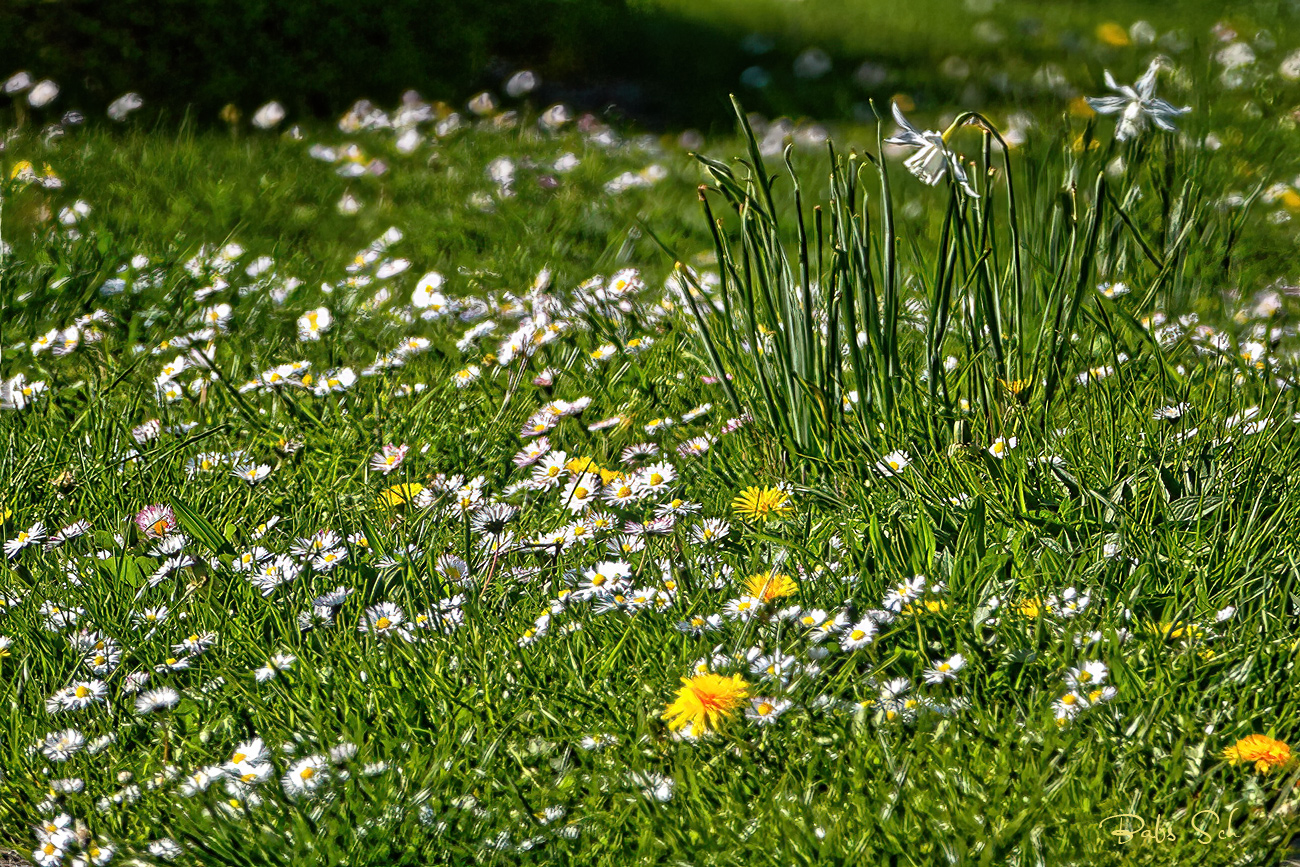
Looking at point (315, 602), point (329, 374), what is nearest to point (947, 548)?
point (315, 602)

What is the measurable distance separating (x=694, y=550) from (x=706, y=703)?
0.45 m

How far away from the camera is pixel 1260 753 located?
63.5 inches

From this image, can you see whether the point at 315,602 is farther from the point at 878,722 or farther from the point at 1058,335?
the point at 1058,335

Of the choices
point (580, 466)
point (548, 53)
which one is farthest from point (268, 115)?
point (580, 466)

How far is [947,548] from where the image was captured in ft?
6.53

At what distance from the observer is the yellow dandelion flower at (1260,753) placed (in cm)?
160

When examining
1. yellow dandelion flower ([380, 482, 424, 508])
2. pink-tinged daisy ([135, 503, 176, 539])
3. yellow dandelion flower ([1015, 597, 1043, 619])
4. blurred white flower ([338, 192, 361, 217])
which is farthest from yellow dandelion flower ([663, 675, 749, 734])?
blurred white flower ([338, 192, 361, 217])

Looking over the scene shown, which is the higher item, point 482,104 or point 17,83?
point 17,83

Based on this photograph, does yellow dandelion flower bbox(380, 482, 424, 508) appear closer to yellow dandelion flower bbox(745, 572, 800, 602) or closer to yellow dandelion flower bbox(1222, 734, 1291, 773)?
yellow dandelion flower bbox(745, 572, 800, 602)

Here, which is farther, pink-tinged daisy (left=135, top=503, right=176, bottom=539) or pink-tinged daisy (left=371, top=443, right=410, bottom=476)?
pink-tinged daisy (left=371, top=443, right=410, bottom=476)

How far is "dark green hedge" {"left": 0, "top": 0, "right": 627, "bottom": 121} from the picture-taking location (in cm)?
627

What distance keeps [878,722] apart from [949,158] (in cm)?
89

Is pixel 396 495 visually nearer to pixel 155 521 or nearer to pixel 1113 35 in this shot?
pixel 155 521

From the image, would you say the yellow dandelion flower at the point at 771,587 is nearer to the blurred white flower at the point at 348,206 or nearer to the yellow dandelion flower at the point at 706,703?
the yellow dandelion flower at the point at 706,703
